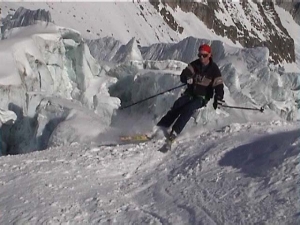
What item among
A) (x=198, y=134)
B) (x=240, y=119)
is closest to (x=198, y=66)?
(x=198, y=134)

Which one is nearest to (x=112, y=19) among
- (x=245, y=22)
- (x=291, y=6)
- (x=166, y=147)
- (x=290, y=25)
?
(x=166, y=147)

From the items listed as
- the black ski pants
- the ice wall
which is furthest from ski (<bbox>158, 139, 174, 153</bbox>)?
the ice wall

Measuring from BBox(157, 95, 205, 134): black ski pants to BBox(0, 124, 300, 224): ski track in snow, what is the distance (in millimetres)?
334

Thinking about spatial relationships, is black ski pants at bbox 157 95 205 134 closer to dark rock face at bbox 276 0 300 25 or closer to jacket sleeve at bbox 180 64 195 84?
jacket sleeve at bbox 180 64 195 84

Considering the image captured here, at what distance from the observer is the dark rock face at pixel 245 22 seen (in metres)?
71.5

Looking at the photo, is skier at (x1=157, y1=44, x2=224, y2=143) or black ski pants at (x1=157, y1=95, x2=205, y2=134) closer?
skier at (x1=157, y1=44, x2=224, y2=143)

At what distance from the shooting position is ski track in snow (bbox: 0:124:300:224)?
6.21m

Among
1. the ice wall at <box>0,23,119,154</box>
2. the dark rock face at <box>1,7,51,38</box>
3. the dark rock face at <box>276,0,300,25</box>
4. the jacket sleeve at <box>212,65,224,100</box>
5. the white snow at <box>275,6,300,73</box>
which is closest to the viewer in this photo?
the jacket sleeve at <box>212,65,224,100</box>

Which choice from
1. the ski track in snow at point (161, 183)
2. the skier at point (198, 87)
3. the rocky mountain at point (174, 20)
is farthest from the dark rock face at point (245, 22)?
the ski track in snow at point (161, 183)

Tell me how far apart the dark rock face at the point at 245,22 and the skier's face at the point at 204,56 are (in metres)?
52.1

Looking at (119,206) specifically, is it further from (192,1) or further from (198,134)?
(192,1)

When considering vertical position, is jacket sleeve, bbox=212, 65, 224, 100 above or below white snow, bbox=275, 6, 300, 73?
above

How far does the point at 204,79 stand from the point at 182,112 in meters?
0.74

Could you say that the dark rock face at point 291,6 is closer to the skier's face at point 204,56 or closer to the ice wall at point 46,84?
the ice wall at point 46,84
